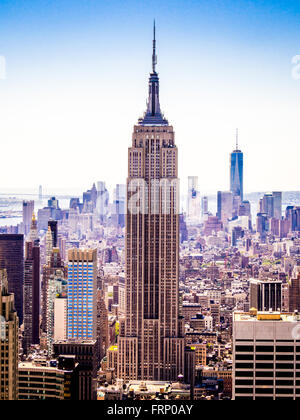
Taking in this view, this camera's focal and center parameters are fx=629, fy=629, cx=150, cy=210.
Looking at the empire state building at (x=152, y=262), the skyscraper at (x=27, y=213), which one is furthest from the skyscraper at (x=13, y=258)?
the empire state building at (x=152, y=262)

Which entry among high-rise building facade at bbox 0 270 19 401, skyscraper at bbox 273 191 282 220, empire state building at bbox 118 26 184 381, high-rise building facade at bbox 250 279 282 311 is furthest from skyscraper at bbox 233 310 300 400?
empire state building at bbox 118 26 184 381

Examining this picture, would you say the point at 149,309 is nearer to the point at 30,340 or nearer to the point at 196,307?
the point at 196,307

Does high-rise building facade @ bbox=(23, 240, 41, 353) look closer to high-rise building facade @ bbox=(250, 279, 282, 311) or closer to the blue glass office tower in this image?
the blue glass office tower

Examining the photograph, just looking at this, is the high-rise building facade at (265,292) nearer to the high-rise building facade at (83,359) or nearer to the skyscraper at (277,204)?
the skyscraper at (277,204)

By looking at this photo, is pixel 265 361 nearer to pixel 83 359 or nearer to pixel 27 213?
pixel 27 213

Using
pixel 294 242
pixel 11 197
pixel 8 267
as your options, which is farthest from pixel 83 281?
pixel 11 197

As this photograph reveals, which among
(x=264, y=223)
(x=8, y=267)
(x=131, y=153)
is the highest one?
(x=131, y=153)
